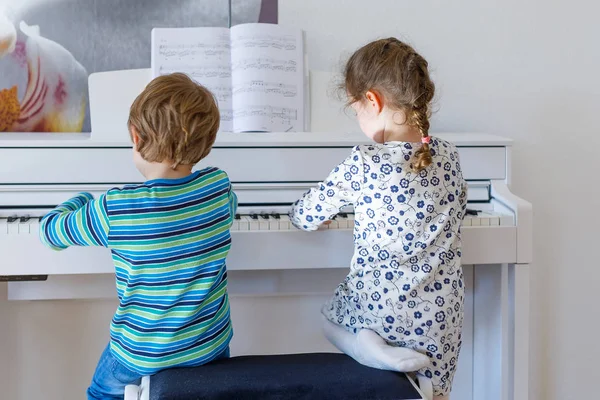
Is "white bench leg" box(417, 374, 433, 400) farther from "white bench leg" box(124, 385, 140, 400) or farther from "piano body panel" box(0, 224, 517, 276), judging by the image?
"white bench leg" box(124, 385, 140, 400)

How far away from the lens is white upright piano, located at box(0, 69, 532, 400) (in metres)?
2.12

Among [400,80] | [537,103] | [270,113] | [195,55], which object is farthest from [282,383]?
[537,103]

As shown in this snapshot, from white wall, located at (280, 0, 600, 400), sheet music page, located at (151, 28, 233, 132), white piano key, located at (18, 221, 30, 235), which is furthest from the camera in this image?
white wall, located at (280, 0, 600, 400)

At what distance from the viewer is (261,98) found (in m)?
2.40

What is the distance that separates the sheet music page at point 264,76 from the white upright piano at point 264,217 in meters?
0.07

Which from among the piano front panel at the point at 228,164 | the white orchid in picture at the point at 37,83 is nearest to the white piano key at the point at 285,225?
the piano front panel at the point at 228,164

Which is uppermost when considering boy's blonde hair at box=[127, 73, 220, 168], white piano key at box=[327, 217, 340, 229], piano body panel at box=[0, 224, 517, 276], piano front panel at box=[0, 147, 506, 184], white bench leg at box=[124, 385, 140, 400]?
boy's blonde hair at box=[127, 73, 220, 168]

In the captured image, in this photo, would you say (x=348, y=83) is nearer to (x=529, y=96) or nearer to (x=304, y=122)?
(x=304, y=122)

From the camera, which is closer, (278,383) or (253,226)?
(278,383)

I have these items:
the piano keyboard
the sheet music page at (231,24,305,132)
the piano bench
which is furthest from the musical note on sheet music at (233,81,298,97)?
the piano bench

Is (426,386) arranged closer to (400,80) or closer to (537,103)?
(400,80)

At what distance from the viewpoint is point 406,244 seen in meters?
1.86

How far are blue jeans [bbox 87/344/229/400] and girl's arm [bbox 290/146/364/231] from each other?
0.35 metres

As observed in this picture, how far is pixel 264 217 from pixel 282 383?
644 mm
